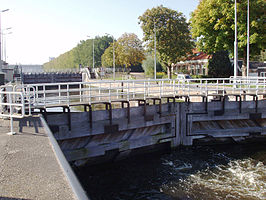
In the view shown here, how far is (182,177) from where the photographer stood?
10.7 m

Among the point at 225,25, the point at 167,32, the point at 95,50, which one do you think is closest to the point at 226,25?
the point at 225,25

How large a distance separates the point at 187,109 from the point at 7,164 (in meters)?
11.2

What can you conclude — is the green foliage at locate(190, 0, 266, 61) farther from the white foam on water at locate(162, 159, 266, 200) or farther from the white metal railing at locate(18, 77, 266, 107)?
the white foam on water at locate(162, 159, 266, 200)

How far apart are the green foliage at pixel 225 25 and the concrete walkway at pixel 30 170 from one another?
26.0 meters

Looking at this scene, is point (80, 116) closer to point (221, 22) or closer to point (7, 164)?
point (7, 164)

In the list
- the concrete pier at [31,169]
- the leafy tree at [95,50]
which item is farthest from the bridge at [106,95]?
the leafy tree at [95,50]

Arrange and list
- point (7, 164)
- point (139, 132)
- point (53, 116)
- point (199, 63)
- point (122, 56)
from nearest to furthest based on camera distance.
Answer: point (7, 164) < point (53, 116) < point (139, 132) < point (199, 63) < point (122, 56)

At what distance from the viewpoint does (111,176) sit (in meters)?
10.9

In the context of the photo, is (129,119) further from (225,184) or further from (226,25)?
(226,25)

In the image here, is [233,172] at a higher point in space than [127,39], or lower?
lower

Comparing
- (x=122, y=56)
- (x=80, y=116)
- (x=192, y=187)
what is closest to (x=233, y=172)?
(x=192, y=187)

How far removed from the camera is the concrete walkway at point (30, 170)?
401 centimetres

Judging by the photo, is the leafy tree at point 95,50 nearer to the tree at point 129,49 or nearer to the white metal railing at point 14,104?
the tree at point 129,49

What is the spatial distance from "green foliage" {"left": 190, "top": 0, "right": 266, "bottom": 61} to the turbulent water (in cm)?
1793
